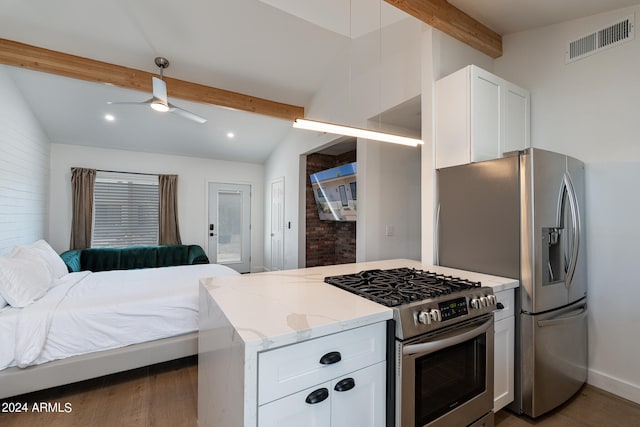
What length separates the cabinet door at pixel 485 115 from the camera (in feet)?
6.98

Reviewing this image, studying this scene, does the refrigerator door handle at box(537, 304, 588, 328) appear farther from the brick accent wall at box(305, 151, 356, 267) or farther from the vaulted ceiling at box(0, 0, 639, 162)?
the brick accent wall at box(305, 151, 356, 267)

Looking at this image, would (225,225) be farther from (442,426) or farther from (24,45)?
(442,426)

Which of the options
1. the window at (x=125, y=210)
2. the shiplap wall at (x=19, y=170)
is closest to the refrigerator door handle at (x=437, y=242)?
the shiplap wall at (x=19, y=170)

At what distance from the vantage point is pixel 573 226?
6.48ft

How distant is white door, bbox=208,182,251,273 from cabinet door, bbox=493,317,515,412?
5.46m

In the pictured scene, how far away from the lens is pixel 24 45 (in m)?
2.96

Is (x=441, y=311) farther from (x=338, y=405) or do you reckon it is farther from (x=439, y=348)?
(x=338, y=405)

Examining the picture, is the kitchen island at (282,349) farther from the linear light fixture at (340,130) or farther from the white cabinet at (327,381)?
the linear light fixture at (340,130)

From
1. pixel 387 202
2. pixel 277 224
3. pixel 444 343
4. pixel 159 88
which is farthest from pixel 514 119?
pixel 277 224

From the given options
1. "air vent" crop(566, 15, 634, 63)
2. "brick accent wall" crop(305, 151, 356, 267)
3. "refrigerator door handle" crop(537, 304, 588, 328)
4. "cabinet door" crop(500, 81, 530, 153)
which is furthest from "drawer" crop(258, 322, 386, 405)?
"brick accent wall" crop(305, 151, 356, 267)

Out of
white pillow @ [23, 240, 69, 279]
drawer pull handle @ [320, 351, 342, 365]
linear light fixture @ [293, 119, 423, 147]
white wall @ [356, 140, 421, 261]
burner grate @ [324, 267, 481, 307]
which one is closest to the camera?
drawer pull handle @ [320, 351, 342, 365]

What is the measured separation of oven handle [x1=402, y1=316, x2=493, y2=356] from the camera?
1.22 m

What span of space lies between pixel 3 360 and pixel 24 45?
3.19 m

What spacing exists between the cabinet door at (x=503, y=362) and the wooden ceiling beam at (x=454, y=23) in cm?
226
